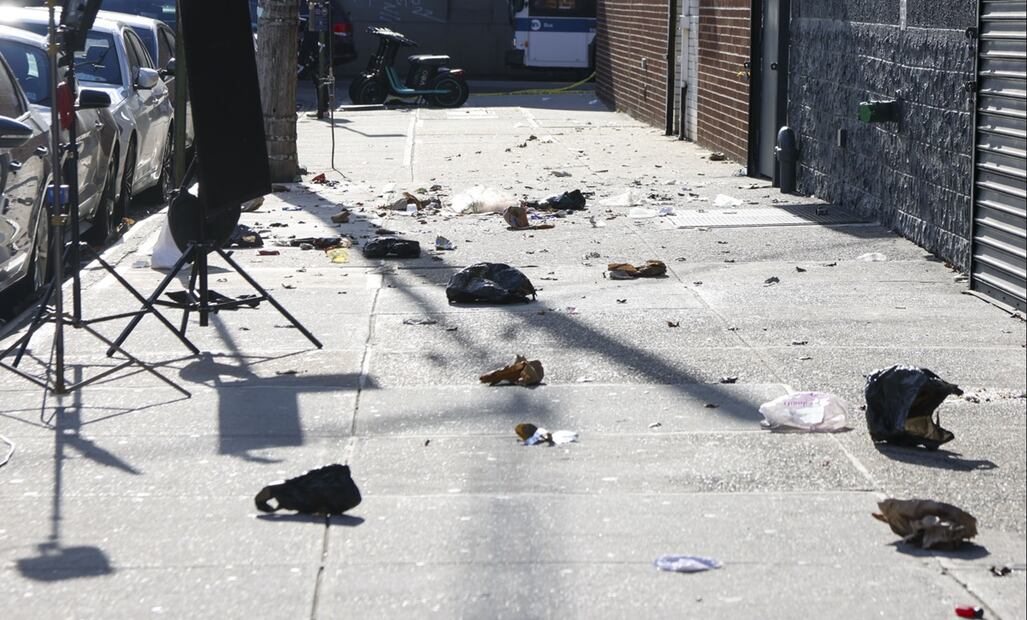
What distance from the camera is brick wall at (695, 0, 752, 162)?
16.0 m

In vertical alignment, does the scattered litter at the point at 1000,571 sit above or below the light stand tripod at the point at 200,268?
below

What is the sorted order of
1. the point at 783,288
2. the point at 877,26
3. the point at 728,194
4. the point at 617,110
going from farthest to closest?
the point at 617,110
the point at 728,194
the point at 877,26
the point at 783,288

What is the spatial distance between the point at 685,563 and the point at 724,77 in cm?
1296

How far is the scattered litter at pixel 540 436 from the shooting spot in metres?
6.14

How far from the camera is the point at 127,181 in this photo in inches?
511

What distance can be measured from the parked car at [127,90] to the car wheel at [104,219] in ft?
1.78

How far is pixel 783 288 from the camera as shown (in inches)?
369

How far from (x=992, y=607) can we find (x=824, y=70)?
937cm

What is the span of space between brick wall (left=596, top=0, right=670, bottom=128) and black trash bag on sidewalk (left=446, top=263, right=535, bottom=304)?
40.8 ft

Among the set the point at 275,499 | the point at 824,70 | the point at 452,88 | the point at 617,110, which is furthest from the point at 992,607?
the point at 452,88

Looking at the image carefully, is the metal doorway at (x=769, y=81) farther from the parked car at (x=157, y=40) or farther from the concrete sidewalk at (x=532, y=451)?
the parked car at (x=157, y=40)

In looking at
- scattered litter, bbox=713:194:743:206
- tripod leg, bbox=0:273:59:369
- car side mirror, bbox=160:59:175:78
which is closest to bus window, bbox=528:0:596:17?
car side mirror, bbox=160:59:175:78

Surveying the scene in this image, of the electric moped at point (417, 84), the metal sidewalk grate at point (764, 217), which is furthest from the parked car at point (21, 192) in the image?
the electric moped at point (417, 84)

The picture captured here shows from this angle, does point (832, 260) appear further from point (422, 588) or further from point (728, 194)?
point (422, 588)
